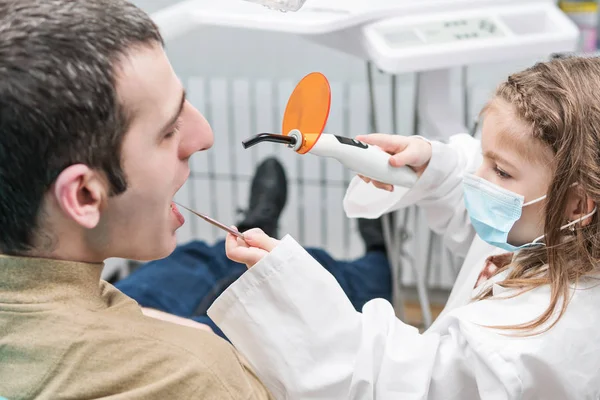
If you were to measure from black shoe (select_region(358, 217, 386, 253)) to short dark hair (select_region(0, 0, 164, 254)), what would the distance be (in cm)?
133

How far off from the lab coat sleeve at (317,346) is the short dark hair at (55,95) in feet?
0.86

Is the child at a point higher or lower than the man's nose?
lower

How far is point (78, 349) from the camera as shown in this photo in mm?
737

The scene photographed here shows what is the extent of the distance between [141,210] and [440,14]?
2.60ft

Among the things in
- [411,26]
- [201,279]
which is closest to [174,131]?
[411,26]

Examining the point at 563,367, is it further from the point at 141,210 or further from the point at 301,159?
the point at 301,159

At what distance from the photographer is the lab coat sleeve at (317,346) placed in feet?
3.04

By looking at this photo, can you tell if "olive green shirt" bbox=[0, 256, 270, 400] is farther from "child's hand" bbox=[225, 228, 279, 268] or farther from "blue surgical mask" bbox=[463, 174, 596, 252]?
"blue surgical mask" bbox=[463, 174, 596, 252]

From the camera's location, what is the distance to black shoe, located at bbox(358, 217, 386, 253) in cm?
202

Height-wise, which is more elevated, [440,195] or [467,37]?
[467,37]

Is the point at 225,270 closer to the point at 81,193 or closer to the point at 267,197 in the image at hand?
the point at 267,197

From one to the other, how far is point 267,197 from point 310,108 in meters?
1.18

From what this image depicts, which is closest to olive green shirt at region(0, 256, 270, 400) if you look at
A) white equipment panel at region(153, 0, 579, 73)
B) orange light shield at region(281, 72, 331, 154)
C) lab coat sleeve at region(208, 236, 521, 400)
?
lab coat sleeve at region(208, 236, 521, 400)

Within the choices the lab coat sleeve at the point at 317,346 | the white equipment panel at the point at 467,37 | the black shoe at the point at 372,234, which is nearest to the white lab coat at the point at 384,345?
the lab coat sleeve at the point at 317,346
